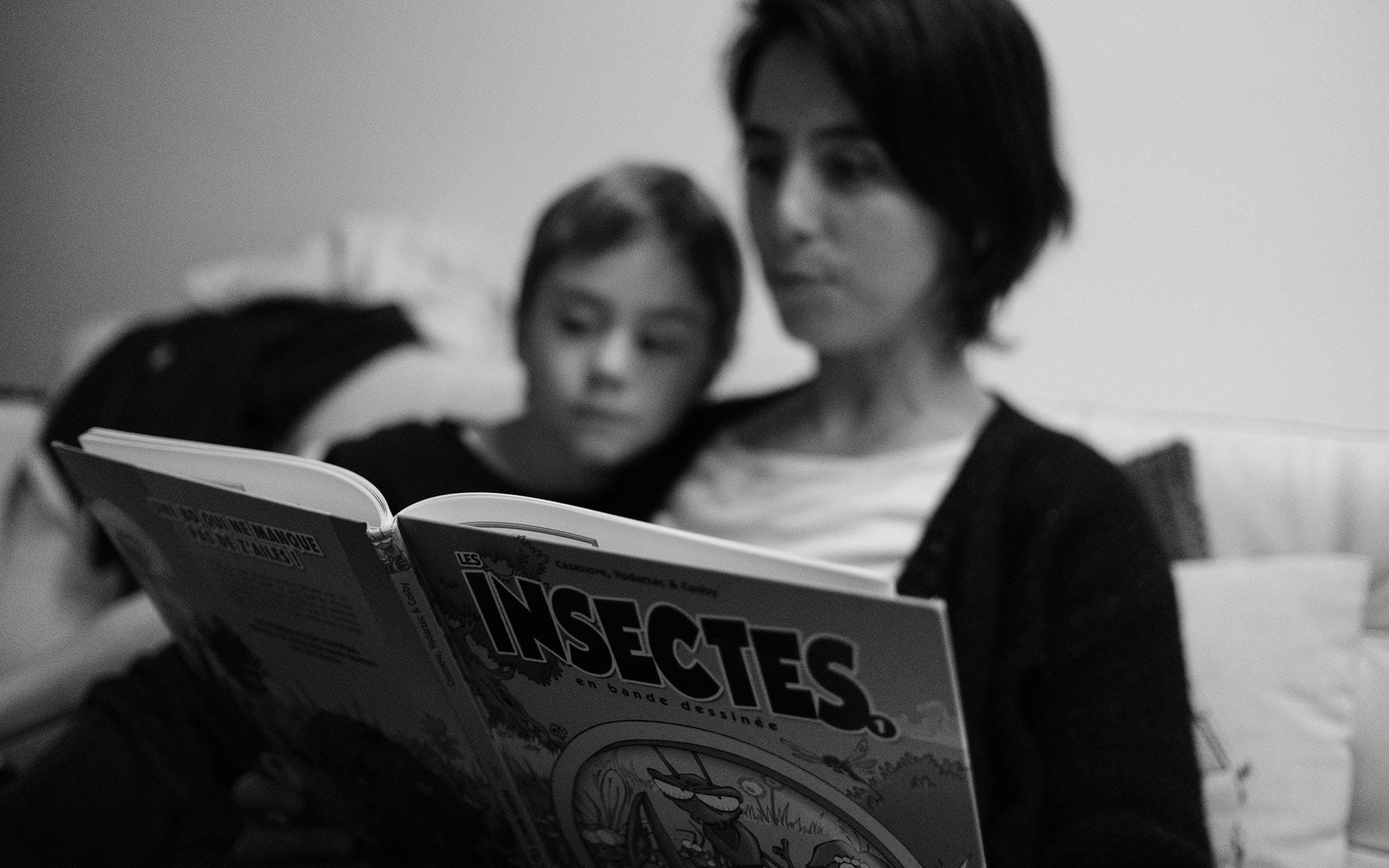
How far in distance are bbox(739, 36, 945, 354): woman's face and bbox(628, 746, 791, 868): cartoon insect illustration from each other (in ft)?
1.47

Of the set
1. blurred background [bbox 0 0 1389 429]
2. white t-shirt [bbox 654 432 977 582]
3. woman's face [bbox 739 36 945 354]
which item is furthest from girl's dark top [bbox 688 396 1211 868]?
blurred background [bbox 0 0 1389 429]

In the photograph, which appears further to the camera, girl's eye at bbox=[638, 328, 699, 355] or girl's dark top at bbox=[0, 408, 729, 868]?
girl's eye at bbox=[638, 328, 699, 355]

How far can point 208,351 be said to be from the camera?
1.71 metres

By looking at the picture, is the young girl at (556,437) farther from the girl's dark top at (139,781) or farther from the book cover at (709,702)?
the book cover at (709,702)

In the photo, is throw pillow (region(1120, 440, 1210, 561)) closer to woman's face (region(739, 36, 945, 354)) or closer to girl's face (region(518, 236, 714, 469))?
woman's face (region(739, 36, 945, 354))

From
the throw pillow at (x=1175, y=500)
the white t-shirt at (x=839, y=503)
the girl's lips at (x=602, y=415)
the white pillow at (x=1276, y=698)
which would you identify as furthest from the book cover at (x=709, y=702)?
the throw pillow at (x=1175, y=500)

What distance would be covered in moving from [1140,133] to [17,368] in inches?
113

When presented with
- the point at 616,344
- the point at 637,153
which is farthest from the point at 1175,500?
the point at 637,153

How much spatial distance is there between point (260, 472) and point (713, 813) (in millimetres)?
320

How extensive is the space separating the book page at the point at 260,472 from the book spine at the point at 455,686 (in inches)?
0.9

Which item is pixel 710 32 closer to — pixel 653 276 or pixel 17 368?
pixel 653 276

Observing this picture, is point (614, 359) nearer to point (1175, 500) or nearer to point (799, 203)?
point (799, 203)

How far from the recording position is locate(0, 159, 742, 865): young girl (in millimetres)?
752

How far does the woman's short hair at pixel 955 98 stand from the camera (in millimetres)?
798
